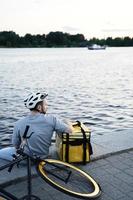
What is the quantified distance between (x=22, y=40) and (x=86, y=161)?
Result: 550ft

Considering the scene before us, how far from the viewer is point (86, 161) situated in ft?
23.2

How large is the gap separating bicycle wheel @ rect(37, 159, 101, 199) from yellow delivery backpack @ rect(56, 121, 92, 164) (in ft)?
3.83

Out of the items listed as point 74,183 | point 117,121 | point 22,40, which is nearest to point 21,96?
point 117,121

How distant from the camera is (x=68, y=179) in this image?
5.64m

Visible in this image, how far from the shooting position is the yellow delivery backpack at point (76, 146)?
6969 mm

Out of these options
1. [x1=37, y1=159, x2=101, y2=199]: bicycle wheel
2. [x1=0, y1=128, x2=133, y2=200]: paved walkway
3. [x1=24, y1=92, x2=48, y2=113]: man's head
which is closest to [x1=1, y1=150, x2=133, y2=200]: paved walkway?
[x1=0, y1=128, x2=133, y2=200]: paved walkway

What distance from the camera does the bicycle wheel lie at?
17.0 feet

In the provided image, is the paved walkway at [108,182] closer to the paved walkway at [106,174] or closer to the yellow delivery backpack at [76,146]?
the paved walkway at [106,174]

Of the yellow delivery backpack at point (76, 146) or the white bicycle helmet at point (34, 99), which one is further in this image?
the yellow delivery backpack at point (76, 146)

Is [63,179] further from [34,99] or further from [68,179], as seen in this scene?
[34,99]

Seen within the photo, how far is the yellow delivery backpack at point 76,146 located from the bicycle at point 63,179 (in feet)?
3.83

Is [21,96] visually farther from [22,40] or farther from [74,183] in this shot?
[22,40]

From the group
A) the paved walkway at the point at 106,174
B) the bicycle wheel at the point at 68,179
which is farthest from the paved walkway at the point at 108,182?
the bicycle wheel at the point at 68,179

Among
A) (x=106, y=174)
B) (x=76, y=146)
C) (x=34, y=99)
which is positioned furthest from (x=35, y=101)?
(x=106, y=174)
